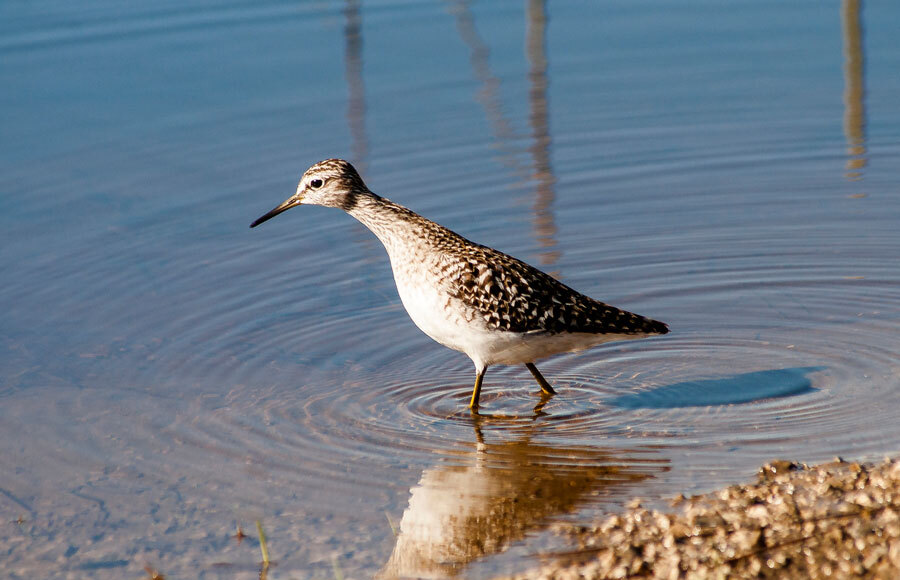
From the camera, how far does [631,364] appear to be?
8914mm

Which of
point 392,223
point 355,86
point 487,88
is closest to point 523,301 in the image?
point 392,223

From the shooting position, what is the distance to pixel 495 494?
7039 mm

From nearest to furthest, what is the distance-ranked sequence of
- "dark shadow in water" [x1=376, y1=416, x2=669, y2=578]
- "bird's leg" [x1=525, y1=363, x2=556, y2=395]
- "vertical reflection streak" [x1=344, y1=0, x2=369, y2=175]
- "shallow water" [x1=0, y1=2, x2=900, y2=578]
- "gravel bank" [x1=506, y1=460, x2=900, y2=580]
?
1. "gravel bank" [x1=506, y1=460, x2=900, y2=580]
2. "dark shadow in water" [x1=376, y1=416, x2=669, y2=578]
3. "shallow water" [x1=0, y1=2, x2=900, y2=578]
4. "bird's leg" [x1=525, y1=363, x2=556, y2=395]
5. "vertical reflection streak" [x1=344, y1=0, x2=369, y2=175]

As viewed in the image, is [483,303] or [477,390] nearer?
[483,303]

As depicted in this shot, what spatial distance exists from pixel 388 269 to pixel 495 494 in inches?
165

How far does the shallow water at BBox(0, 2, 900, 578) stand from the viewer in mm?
7008

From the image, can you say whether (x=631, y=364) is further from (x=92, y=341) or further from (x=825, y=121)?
(x=825, y=121)

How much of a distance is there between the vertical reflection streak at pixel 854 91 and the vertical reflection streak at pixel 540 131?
2.93 metres

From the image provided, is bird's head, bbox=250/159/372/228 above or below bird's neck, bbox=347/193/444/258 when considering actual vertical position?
above

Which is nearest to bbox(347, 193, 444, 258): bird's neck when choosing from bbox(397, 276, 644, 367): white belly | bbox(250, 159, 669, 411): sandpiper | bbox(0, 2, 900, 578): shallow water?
bbox(250, 159, 669, 411): sandpiper

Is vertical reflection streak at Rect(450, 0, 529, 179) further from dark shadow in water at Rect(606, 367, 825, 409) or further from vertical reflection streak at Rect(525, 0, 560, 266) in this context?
dark shadow in water at Rect(606, 367, 825, 409)

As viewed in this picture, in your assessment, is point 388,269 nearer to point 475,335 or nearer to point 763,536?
point 475,335

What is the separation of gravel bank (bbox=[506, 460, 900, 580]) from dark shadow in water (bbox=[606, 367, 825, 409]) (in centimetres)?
170

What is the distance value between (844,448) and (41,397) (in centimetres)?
533
